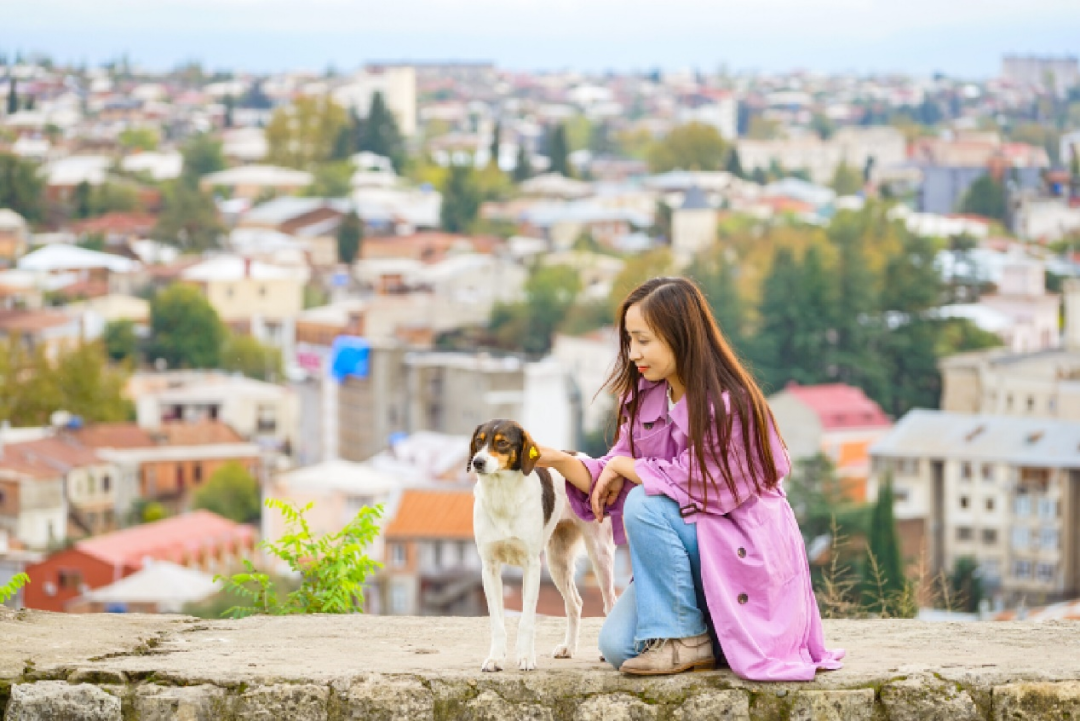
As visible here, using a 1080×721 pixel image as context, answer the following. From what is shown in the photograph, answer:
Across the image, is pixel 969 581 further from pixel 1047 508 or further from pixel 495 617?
pixel 495 617

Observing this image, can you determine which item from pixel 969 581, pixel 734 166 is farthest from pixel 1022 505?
pixel 734 166

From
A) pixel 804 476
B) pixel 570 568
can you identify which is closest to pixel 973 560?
pixel 804 476

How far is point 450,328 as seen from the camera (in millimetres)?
39969

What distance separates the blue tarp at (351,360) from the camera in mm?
31750

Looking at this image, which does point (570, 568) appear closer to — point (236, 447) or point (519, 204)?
point (236, 447)

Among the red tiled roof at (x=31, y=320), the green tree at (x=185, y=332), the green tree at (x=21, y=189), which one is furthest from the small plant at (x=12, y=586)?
the green tree at (x=21, y=189)

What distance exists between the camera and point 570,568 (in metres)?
2.93

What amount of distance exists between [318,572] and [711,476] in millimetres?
1202

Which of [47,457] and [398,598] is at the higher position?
[398,598]

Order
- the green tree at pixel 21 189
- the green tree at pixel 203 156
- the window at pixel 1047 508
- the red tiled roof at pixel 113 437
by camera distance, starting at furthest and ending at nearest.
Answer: the green tree at pixel 203 156 < the green tree at pixel 21 189 < the red tiled roof at pixel 113 437 < the window at pixel 1047 508

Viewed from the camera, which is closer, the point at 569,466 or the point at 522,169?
the point at 569,466

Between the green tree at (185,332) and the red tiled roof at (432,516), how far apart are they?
18562mm

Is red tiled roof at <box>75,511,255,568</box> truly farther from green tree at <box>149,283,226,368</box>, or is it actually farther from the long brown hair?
the long brown hair

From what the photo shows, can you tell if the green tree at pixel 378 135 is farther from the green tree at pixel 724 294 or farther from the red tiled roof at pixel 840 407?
the red tiled roof at pixel 840 407
